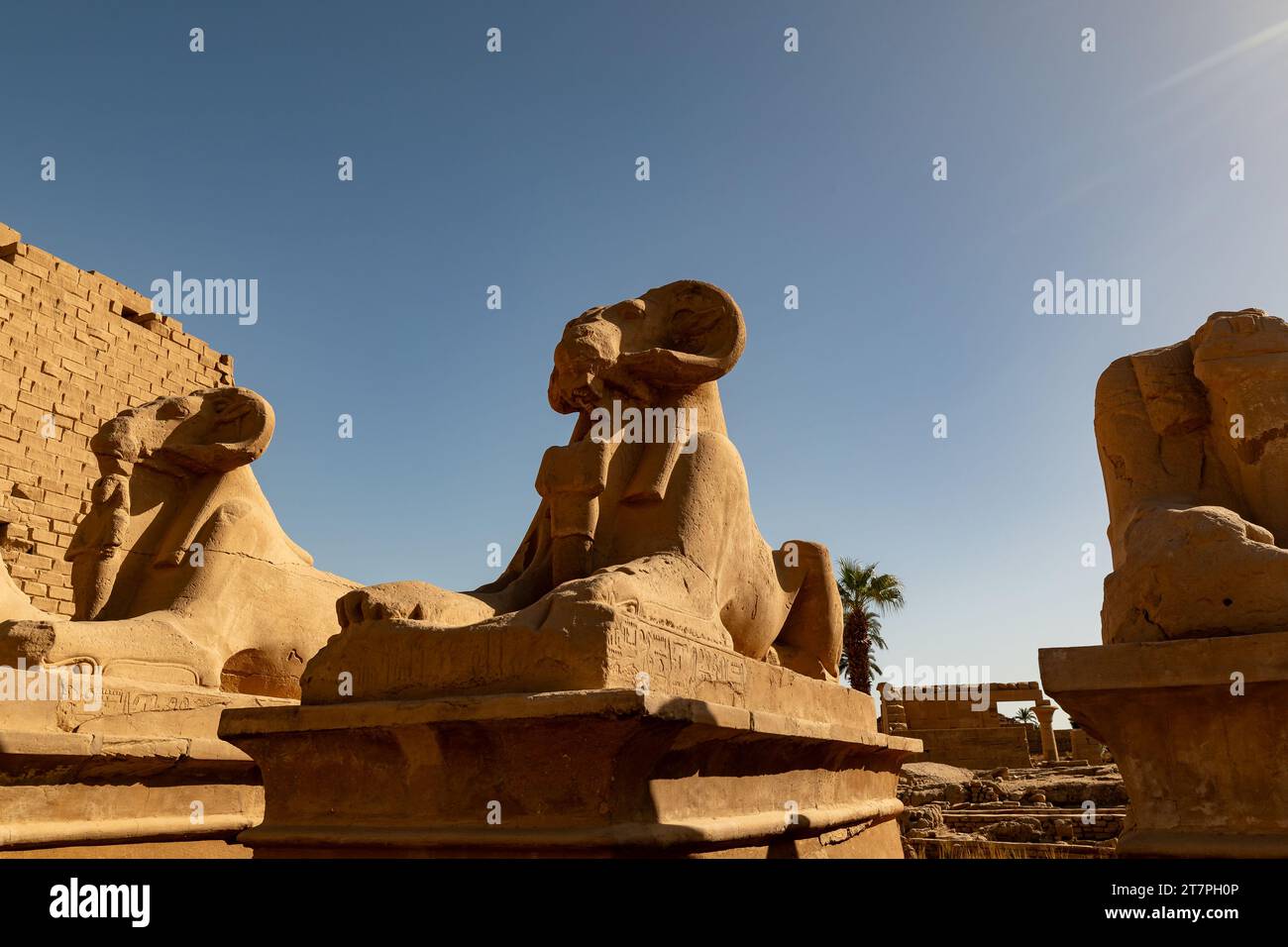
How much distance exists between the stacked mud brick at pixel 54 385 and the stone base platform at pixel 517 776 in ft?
40.7

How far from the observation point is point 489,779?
254cm

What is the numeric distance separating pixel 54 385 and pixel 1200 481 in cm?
1521

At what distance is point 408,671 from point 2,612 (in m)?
2.93

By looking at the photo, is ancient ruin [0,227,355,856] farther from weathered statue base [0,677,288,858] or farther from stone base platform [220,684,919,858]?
stone base platform [220,684,919,858]

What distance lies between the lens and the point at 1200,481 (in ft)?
10.4

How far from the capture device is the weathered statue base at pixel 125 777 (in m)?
3.60

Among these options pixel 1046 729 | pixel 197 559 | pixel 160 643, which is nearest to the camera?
pixel 160 643

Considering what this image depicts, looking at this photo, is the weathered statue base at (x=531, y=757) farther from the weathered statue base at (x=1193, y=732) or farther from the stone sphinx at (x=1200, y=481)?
the stone sphinx at (x=1200, y=481)

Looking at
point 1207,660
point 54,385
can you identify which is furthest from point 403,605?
point 54,385

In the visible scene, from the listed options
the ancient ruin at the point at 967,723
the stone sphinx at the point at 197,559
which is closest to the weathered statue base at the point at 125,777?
the stone sphinx at the point at 197,559

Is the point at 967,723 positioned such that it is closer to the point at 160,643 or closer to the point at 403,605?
the point at 160,643

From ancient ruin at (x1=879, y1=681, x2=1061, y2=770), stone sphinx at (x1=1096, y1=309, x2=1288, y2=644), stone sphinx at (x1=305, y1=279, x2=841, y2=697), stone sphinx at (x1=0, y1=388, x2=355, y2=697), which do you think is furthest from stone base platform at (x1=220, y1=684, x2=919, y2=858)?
ancient ruin at (x1=879, y1=681, x2=1061, y2=770)
